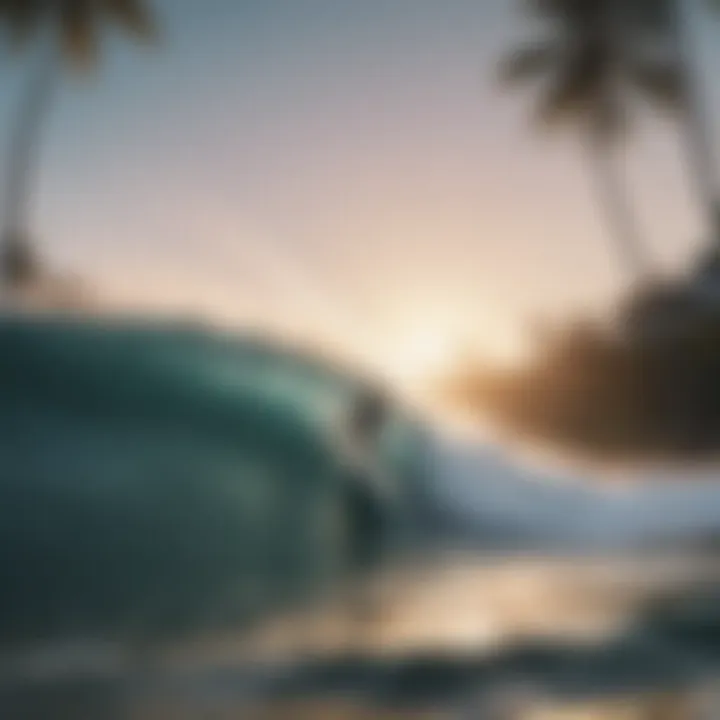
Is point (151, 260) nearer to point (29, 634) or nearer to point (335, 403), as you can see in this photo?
point (335, 403)

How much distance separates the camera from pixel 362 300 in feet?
4.20

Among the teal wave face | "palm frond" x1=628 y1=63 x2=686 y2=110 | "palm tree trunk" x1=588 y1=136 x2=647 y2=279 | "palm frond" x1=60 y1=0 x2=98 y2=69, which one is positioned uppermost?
"palm frond" x1=60 y1=0 x2=98 y2=69

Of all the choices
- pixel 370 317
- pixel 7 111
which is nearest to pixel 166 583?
pixel 370 317

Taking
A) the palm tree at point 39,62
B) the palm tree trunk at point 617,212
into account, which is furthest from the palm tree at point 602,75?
the palm tree at point 39,62

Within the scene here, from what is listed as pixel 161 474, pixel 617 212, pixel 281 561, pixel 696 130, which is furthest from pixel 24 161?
pixel 696 130

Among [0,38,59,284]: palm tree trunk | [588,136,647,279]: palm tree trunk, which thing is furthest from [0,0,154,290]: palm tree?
[588,136,647,279]: palm tree trunk

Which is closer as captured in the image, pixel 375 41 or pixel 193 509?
pixel 193 509

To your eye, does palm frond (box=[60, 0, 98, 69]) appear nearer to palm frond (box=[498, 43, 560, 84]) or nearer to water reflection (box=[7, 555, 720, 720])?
palm frond (box=[498, 43, 560, 84])

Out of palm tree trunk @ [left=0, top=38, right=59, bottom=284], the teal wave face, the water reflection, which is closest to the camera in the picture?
the water reflection

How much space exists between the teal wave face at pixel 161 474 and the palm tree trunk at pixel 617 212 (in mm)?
342

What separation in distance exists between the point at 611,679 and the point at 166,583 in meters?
0.47

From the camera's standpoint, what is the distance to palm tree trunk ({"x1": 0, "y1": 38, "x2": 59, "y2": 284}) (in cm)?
122

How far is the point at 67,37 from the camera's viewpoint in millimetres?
1268

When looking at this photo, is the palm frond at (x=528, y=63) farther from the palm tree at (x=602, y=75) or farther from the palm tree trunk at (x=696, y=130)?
the palm tree trunk at (x=696, y=130)
